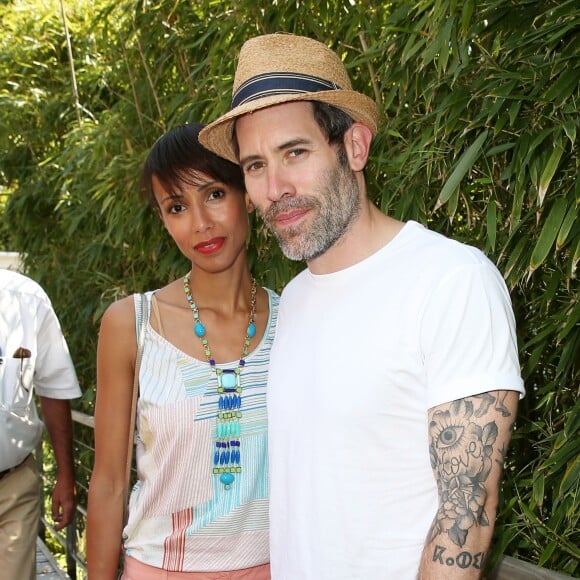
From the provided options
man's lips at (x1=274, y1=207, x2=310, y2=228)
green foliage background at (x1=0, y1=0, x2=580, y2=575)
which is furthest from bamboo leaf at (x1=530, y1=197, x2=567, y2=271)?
man's lips at (x1=274, y1=207, x2=310, y2=228)

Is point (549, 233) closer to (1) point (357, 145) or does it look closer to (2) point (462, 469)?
(1) point (357, 145)

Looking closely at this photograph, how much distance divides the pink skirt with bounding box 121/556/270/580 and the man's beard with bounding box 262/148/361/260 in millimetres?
680

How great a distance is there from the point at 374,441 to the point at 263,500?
587 mm

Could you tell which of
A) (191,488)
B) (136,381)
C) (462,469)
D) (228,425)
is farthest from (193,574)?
(462,469)

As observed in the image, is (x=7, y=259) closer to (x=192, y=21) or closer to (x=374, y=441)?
(x=192, y=21)

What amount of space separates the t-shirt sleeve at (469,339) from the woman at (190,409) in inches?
26.8

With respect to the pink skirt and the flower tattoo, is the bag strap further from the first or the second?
the flower tattoo

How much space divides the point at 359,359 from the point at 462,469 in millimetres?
233

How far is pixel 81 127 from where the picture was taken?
4555 millimetres

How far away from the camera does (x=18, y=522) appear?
265 cm

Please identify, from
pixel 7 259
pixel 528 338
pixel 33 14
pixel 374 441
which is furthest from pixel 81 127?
pixel 374 441

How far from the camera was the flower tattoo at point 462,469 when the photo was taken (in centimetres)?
119

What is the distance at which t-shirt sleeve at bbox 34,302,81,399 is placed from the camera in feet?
9.07

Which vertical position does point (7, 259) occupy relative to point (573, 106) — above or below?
below
